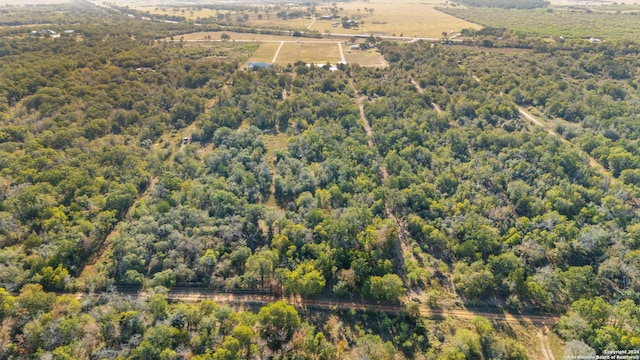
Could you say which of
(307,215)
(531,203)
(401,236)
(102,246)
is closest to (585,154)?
(531,203)

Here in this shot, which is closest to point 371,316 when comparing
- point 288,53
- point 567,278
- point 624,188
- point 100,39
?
point 567,278

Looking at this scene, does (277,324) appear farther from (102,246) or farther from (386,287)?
(102,246)

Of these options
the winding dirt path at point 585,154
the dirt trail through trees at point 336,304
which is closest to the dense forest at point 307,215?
the winding dirt path at point 585,154

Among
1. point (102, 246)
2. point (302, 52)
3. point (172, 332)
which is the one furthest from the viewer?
point (302, 52)

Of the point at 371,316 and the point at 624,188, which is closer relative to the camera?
the point at 371,316

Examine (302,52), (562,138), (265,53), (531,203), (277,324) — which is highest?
(302,52)

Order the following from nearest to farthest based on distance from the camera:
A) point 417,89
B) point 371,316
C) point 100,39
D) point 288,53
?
point 371,316 < point 417,89 < point 100,39 < point 288,53

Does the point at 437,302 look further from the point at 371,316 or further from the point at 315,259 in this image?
the point at 315,259
